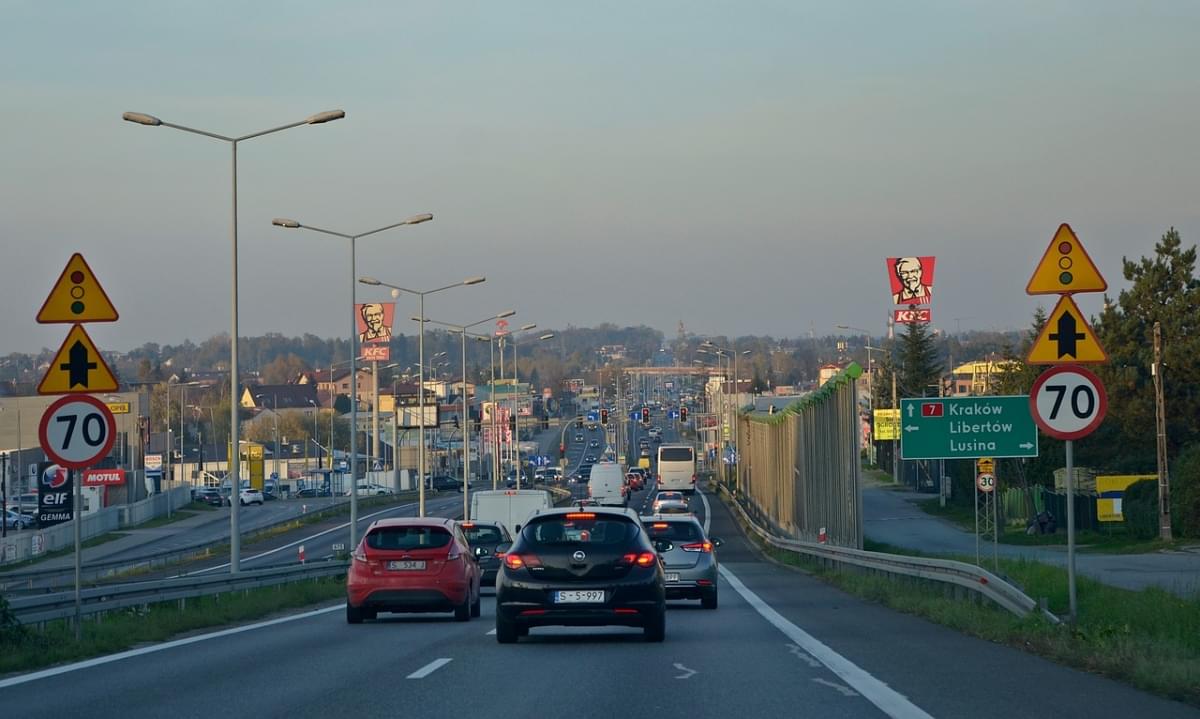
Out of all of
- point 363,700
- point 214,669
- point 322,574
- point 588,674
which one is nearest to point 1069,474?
point 588,674

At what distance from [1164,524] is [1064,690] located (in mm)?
46421

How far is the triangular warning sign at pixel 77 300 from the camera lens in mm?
17016

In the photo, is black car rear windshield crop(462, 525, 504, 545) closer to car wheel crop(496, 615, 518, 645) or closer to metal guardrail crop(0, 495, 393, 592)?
metal guardrail crop(0, 495, 393, 592)

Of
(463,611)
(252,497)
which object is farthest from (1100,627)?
(252,497)

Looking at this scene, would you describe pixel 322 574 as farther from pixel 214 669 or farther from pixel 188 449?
pixel 188 449

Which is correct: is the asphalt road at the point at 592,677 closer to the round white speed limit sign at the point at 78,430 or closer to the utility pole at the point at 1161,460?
the round white speed limit sign at the point at 78,430

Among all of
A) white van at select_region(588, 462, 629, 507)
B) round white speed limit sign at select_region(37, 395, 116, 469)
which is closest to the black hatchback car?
round white speed limit sign at select_region(37, 395, 116, 469)

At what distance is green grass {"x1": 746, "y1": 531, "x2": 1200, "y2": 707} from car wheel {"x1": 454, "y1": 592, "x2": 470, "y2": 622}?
642 cm

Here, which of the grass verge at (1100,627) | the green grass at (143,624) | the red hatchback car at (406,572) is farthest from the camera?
the red hatchback car at (406,572)

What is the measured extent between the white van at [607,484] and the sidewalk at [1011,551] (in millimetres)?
13644

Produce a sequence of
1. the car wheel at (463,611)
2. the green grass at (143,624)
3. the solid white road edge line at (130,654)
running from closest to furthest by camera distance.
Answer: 1. the solid white road edge line at (130,654)
2. the green grass at (143,624)
3. the car wheel at (463,611)

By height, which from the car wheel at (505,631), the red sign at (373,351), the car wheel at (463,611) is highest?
the red sign at (373,351)

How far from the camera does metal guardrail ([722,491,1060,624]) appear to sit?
17869mm

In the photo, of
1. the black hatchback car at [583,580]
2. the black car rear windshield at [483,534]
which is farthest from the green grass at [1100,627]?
the black car rear windshield at [483,534]
